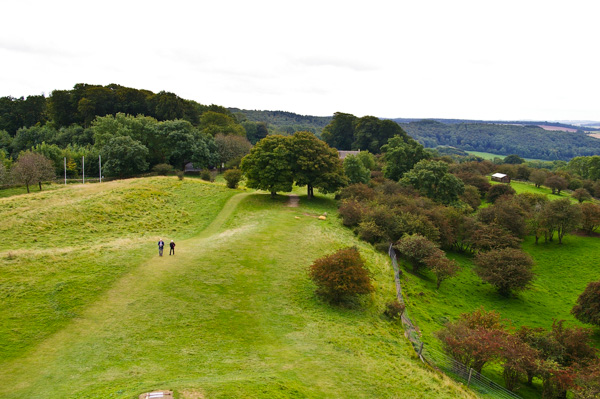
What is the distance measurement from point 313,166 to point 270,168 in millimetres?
6371

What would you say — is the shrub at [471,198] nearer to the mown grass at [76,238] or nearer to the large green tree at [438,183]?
the large green tree at [438,183]

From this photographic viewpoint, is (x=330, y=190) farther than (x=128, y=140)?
No

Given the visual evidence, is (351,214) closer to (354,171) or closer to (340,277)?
(354,171)

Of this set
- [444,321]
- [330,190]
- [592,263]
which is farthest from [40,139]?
[592,263]

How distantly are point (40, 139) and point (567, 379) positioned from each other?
10103cm

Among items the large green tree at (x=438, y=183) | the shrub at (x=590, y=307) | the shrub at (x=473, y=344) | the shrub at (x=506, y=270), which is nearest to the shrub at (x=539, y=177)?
the large green tree at (x=438, y=183)

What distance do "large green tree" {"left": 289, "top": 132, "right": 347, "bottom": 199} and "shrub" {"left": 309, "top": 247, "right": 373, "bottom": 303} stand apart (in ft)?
84.5

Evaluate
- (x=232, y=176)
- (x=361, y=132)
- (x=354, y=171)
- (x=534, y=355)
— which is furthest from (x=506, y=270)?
(x=361, y=132)

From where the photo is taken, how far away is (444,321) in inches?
1082

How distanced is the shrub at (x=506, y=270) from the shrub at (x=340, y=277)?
1710 centimetres

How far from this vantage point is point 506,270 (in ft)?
111

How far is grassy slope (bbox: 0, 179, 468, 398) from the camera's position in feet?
47.2

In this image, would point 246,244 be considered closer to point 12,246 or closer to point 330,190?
point 12,246

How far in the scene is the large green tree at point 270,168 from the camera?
4800cm
